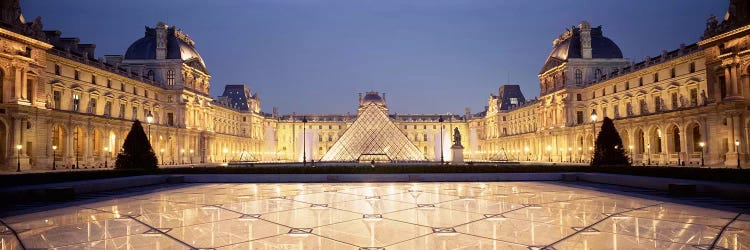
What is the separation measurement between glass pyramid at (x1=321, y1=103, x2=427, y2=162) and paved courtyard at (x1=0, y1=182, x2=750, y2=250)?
33.5m

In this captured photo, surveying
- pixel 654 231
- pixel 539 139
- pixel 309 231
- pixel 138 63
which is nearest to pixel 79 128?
pixel 138 63

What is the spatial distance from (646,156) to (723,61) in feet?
37.2

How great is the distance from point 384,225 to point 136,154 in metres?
15.8

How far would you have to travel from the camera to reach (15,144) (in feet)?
78.1

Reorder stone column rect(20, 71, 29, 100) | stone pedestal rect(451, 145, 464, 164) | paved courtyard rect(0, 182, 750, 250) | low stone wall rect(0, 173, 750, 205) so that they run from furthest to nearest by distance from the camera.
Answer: stone pedestal rect(451, 145, 464, 164) → stone column rect(20, 71, 29, 100) → low stone wall rect(0, 173, 750, 205) → paved courtyard rect(0, 182, 750, 250)

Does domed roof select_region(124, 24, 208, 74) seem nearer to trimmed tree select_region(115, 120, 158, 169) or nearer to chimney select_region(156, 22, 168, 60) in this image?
chimney select_region(156, 22, 168, 60)

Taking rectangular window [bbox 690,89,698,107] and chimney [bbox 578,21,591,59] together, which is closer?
rectangular window [bbox 690,89,698,107]

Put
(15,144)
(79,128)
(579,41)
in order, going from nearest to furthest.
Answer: (15,144) < (79,128) < (579,41)

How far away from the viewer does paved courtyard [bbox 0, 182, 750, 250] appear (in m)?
5.23

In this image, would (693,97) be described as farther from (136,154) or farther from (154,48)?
(154,48)

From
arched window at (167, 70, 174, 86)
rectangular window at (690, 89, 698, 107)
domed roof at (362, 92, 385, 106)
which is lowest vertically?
rectangular window at (690, 89, 698, 107)

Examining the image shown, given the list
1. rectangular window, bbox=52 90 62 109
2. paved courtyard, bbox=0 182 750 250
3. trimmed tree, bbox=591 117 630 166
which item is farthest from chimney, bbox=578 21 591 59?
rectangular window, bbox=52 90 62 109

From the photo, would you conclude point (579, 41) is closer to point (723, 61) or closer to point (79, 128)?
point (723, 61)

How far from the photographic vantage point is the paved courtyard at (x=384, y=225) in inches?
206
